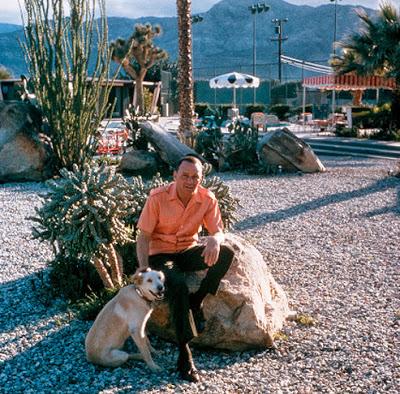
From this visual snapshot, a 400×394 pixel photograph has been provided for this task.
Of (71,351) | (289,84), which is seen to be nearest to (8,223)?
(71,351)

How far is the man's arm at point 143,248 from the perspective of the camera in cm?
422

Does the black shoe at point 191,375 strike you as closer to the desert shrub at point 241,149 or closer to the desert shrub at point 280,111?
the desert shrub at point 241,149

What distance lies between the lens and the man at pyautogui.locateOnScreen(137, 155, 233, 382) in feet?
13.3

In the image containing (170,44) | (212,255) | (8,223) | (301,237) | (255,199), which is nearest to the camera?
(212,255)

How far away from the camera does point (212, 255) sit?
4129 millimetres

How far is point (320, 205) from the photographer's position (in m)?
9.70

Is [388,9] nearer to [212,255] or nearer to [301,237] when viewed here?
[301,237]

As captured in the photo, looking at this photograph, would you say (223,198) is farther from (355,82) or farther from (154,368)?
(355,82)

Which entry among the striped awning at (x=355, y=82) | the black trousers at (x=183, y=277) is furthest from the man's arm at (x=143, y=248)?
the striped awning at (x=355, y=82)

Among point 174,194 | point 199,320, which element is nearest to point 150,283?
point 199,320

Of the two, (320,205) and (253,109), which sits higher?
(253,109)

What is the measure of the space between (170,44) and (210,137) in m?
137

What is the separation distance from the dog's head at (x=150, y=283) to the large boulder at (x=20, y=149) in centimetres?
867

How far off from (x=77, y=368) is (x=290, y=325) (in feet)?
5.61
